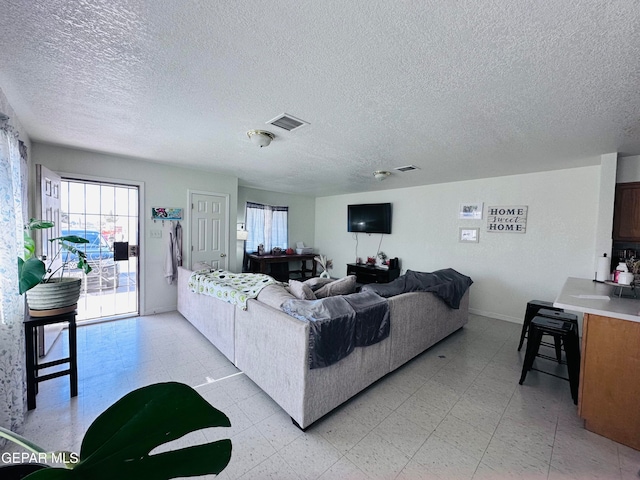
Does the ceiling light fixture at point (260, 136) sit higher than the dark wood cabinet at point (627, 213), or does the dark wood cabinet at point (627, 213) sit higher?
the ceiling light fixture at point (260, 136)

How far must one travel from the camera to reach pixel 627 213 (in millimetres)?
2844

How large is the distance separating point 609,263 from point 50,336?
6412 mm

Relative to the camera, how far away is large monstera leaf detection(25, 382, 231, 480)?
18.3 inches

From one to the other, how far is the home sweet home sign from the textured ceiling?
3.82ft

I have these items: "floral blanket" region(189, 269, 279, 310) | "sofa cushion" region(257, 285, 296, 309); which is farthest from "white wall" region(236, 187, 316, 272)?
"sofa cushion" region(257, 285, 296, 309)

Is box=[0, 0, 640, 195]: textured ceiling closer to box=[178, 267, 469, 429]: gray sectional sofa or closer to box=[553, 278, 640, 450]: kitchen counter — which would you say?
box=[553, 278, 640, 450]: kitchen counter

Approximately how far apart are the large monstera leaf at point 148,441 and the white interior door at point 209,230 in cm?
401

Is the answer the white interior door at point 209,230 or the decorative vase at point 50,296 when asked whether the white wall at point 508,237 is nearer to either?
the white interior door at point 209,230

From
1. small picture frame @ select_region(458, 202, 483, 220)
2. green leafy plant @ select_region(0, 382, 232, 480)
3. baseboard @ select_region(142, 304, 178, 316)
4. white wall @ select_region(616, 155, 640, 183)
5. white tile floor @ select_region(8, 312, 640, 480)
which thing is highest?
white wall @ select_region(616, 155, 640, 183)

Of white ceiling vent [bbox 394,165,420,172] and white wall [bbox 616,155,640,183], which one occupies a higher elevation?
white ceiling vent [bbox 394,165,420,172]

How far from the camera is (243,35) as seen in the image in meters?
1.26

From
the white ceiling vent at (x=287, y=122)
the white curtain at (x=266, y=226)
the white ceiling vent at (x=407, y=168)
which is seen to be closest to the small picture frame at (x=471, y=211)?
the white ceiling vent at (x=407, y=168)

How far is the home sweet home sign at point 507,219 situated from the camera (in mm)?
3807

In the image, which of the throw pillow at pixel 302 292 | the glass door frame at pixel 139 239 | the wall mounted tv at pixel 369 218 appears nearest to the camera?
the throw pillow at pixel 302 292
